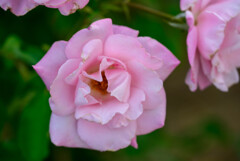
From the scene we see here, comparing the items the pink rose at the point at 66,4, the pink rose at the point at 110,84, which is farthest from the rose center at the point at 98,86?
the pink rose at the point at 66,4

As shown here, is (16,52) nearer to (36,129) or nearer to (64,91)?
(36,129)

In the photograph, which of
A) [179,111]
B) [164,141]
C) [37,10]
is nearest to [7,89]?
[37,10]

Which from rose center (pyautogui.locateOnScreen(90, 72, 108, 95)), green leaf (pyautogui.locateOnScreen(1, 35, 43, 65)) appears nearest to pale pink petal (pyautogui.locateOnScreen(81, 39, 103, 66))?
rose center (pyautogui.locateOnScreen(90, 72, 108, 95))

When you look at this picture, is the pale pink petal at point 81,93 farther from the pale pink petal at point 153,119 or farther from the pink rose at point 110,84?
the pale pink petal at point 153,119

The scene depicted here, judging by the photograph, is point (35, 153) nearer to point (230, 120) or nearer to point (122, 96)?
point (122, 96)

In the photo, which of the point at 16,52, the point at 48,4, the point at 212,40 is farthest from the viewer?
the point at 16,52

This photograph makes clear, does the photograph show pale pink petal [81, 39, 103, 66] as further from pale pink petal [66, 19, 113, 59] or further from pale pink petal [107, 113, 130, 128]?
pale pink petal [107, 113, 130, 128]

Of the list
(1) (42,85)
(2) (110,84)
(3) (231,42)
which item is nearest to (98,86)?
(2) (110,84)
